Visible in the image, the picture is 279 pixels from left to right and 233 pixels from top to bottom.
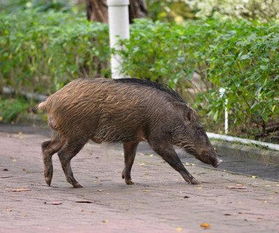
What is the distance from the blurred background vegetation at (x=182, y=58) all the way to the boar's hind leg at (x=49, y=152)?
227 cm

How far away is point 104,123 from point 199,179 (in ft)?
3.90

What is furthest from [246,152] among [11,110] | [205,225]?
[11,110]

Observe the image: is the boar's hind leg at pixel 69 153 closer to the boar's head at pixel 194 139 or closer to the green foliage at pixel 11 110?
the boar's head at pixel 194 139

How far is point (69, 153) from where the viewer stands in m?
9.87

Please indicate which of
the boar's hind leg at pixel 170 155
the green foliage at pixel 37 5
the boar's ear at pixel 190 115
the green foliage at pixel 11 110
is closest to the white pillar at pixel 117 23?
the green foliage at pixel 11 110

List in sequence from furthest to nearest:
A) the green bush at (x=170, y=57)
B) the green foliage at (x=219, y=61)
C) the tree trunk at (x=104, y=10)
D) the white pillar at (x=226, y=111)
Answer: the tree trunk at (x=104, y=10) → the white pillar at (x=226, y=111) → the green bush at (x=170, y=57) → the green foliage at (x=219, y=61)

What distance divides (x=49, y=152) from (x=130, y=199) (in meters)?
1.30

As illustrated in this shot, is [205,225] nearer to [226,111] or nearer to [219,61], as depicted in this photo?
[219,61]

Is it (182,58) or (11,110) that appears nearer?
(182,58)

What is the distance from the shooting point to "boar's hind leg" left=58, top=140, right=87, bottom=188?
9.84 metres

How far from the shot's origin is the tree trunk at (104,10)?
52.4ft

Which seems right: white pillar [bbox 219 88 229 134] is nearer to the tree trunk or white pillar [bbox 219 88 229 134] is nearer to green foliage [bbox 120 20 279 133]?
green foliage [bbox 120 20 279 133]

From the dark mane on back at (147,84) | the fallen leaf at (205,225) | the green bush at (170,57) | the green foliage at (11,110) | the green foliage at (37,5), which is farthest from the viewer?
the green foliage at (37,5)

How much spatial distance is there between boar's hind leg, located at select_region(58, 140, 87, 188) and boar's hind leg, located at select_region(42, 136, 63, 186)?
0.11m
